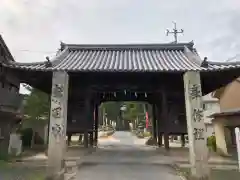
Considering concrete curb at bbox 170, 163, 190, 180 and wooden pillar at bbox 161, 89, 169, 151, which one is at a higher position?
wooden pillar at bbox 161, 89, 169, 151

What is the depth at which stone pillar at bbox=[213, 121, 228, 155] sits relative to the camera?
1652 centimetres

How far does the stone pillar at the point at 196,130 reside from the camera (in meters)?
8.20

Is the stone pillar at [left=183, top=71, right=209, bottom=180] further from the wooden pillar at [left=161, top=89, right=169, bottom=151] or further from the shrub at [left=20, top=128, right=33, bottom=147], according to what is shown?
the shrub at [left=20, top=128, right=33, bottom=147]

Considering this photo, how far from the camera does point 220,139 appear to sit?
1700 cm

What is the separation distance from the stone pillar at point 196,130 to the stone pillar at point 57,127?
4.86 metres

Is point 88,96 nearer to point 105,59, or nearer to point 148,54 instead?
point 105,59

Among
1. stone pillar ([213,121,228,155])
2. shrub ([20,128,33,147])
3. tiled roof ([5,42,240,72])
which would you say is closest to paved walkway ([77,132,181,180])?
tiled roof ([5,42,240,72])

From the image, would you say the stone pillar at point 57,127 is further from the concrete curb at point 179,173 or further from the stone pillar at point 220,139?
the stone pillar at point 220,139

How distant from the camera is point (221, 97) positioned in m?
21.0

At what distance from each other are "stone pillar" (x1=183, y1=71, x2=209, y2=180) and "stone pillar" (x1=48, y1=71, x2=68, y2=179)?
4857 millimetres

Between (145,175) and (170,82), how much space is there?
5.37 m

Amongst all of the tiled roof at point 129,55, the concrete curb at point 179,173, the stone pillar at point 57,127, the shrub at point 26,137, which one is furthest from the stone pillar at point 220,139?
the shrub at point 26,137

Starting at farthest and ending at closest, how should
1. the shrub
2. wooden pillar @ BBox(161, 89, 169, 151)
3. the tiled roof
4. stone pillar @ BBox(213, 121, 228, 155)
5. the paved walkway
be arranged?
the shrub
stone pillar @ BBox(213, 121, 228, 155)
wooden pillar @ BBox(161, 89, 169, 151)
the tiled roof
the paved walkway

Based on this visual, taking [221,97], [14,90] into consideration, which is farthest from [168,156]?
[221,97]
